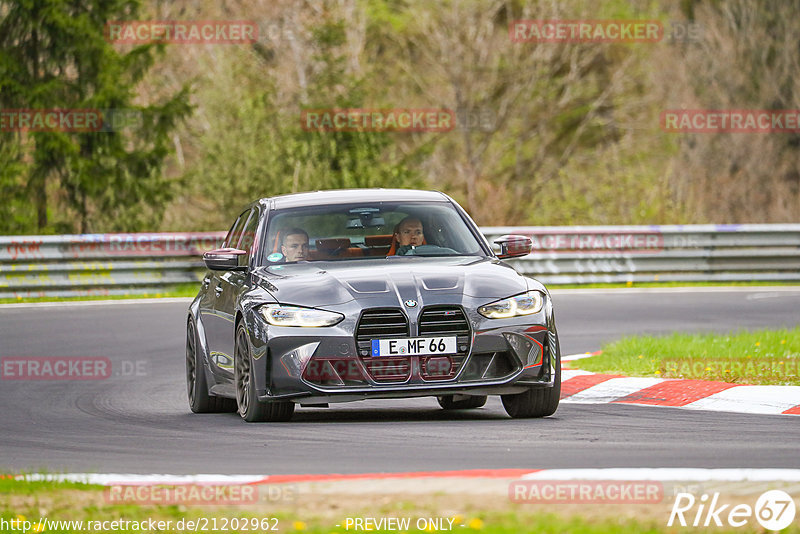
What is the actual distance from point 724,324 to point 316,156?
1788 cm

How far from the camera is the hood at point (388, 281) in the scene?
9.62 m

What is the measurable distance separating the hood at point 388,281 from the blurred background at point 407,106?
66.9ft

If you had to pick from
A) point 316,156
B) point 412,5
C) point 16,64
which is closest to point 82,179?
point 16,64

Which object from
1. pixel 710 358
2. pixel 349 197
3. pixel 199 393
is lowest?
pixel 710 358

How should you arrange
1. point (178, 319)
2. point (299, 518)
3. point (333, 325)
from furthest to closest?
point (178, 319)
point (333, 325)
point (299, 518)

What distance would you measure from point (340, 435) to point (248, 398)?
42.0 inches

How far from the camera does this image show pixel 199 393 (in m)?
11.6

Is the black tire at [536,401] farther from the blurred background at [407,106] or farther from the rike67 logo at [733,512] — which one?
the blurred background at [407,106]

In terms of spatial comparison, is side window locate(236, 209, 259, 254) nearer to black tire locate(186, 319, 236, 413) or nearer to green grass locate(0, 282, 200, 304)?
black tire locate(186, 319, 236, 413)

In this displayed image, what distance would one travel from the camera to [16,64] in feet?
110

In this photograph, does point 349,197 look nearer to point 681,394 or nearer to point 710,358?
point 681,394

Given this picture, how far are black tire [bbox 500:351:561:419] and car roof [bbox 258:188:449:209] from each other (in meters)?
1.80

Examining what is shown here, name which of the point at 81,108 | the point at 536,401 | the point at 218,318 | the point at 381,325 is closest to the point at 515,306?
the point at 536,401

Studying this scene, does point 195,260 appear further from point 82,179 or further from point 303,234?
point 303,234
